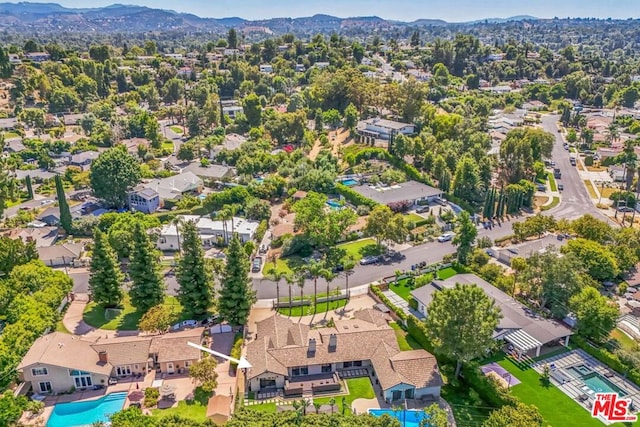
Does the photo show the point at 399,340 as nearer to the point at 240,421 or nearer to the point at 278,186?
the point at 240,421

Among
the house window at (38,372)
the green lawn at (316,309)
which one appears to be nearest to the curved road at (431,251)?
the green lawn at (316,309)

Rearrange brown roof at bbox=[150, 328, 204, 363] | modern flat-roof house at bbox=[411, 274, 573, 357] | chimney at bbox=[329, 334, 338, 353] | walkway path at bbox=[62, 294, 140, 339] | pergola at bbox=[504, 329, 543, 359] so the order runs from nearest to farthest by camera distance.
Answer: brown roof at bbox=[150, 328, 204, 363] < chimney at bbox=[329, 334, 338, 353] < pergola at bbox=[504, 329, 543, 359] < modern flat-roof house at bbox=[411, 274, 573, 357] < walkway path at bbox=[62, 294, 140, 339]

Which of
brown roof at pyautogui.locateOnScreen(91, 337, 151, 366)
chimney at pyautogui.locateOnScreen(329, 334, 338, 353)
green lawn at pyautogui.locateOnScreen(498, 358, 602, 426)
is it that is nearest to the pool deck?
green lawn at pyautogui.locateOnScreen(498, 358, 602, 426)

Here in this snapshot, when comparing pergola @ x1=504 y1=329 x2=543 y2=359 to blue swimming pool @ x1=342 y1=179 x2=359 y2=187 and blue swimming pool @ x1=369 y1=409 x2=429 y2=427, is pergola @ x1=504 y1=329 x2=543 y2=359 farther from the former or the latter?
blue swimming pool @ x1=342 y1=179 x2=359 y2=187

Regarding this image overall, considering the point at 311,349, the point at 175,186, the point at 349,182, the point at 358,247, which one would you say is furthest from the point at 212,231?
the point at 311,349

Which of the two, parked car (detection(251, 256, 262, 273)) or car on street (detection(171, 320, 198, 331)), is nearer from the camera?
car on street (detection(171, 320, 198, 331))
